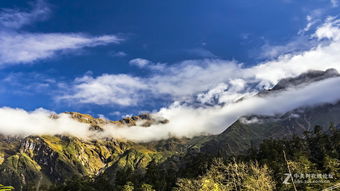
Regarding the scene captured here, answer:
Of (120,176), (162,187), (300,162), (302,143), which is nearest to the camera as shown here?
(300,162)

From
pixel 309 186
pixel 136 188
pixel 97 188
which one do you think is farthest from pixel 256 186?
pixel 97 188

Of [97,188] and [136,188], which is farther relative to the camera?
[97,188]

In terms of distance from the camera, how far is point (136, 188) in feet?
451

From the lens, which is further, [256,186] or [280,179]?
[280,179]

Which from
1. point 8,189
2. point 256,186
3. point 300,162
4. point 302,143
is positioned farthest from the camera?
point 302,143

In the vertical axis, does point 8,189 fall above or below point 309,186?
above

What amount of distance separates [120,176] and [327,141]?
372 ft

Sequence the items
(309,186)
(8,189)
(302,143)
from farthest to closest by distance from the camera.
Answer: (302,143) → (309,186) → (8,189)

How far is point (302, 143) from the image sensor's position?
536 ft

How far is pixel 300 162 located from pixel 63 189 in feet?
380

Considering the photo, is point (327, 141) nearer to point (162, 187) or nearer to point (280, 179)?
point (280, 179)

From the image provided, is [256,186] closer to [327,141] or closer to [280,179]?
[280,179]

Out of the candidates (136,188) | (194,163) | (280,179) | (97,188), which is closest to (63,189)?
(97,188)

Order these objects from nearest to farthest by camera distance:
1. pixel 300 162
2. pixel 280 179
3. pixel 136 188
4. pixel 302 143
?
pixel 280 179, pixel 300 162, pixel 136 188, pixel 302 143
